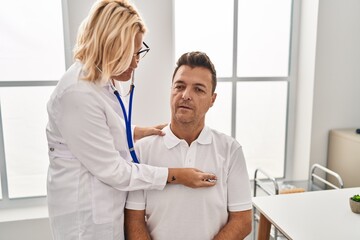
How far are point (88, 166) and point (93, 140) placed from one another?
0.10 meters

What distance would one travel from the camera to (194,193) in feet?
4.27

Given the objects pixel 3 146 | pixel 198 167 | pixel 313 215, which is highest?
pixel 198 167

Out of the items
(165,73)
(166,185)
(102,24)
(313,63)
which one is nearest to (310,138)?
(313,63)

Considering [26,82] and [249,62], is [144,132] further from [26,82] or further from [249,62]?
[249,62]

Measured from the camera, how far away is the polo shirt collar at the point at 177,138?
4.55 ft

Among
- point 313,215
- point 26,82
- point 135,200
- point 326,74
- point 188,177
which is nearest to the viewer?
Result: point 188,177

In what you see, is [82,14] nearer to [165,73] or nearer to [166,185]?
[165,73]

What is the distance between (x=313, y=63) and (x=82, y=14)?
1808mm

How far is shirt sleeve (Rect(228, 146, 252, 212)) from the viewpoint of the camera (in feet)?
4.46

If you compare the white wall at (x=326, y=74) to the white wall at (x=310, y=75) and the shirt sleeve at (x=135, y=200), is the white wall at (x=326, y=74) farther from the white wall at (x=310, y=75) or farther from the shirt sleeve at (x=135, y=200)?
the shirt sleeve at (x=135, y=200)

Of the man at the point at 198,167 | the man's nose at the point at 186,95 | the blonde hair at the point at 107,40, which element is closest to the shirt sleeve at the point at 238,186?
the man at the point at 198,167

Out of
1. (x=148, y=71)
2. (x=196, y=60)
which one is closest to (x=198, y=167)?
(x=196, y=60)

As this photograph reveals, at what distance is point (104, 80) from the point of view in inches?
44.4

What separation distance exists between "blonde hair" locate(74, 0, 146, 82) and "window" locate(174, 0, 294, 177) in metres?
1.37
